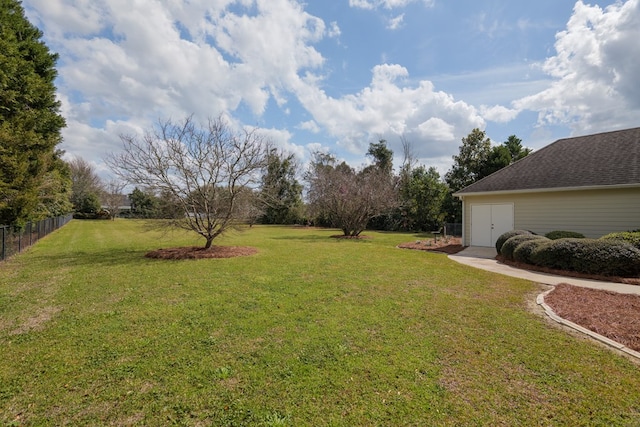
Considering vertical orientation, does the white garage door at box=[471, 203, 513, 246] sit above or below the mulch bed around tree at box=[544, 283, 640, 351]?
above

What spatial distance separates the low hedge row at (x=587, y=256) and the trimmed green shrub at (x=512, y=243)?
53cm

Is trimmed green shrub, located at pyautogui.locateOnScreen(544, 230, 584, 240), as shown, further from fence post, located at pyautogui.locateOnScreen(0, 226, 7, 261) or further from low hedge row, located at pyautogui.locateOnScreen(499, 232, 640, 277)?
fence post, located at pyautogui.locateOnScreen(0, 226, 7, 261)

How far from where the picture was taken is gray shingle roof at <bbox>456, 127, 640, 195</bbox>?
1069 centimetres

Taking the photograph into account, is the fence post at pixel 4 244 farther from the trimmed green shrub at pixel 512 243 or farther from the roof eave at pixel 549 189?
the roof eave at pixel 549 189

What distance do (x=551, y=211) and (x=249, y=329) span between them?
1278 centimetres

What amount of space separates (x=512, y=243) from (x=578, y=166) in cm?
544

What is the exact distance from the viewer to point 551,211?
11.7m

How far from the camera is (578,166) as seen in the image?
1196cm

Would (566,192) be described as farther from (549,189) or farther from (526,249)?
(526,249)

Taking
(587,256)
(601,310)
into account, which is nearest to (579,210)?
(587,256)

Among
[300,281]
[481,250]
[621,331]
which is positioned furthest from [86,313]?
[481,250]

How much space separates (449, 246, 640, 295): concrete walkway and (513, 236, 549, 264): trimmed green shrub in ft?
1.60

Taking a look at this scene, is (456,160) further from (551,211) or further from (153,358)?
(153,358)

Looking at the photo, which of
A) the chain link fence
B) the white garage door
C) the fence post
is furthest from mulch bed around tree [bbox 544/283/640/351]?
the chain link fence
